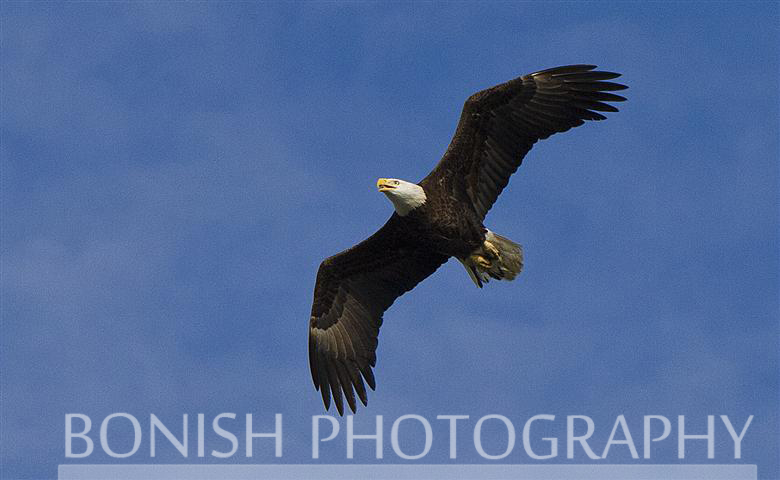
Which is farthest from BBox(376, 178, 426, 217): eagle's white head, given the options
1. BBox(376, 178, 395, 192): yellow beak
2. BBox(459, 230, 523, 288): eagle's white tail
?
BBox(459, 230, 523, 288): eagle's white tail

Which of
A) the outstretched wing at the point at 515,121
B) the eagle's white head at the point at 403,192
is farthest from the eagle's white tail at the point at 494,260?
the eagle's white head at the point at 403,192

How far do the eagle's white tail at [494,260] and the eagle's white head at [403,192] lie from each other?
1041 mm

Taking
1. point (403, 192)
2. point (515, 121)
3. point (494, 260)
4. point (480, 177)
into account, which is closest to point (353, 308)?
point (494, 260)

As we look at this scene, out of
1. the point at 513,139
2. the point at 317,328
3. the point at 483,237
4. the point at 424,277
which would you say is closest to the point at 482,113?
the point at 513,139

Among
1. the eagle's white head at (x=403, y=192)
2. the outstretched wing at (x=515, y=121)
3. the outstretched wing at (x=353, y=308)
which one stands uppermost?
the outstretched wing at (x=515, y=121)

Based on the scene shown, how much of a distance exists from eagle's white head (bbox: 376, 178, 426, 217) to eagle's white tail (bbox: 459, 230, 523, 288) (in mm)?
1041

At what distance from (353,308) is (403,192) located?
2.17m

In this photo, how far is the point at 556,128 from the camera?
448 inches

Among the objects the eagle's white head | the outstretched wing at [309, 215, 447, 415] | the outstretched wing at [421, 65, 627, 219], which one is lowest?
the outstretched wing at [309, 215, 447, 415]

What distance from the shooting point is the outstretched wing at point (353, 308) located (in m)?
12.2

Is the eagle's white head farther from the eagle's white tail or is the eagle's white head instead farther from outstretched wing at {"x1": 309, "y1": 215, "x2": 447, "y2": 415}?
outstretched wing at {"x1": 309, "y1": 215, "x2": 447, "y2": 415}

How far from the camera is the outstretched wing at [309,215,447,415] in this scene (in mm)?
12195

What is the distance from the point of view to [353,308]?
12492 mm

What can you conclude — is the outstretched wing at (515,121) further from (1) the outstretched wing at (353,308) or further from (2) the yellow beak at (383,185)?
(1) the outstretched wing at (353,308)
